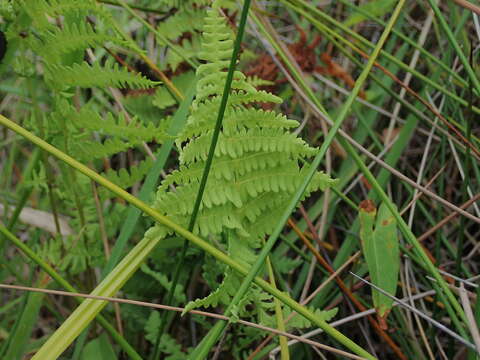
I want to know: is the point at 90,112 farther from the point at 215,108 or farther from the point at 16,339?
the point at 16,339

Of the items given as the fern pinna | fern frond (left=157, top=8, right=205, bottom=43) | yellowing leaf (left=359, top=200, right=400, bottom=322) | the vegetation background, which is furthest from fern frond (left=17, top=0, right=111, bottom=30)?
fern frond (left=157, top=8, right=205, bottom=43)

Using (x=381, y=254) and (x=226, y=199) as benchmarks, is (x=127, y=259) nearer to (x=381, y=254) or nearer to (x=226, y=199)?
(x=226, y=199)

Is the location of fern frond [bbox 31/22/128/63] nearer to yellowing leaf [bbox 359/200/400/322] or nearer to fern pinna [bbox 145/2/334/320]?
fern pinna [bbox 145/2/334/320]

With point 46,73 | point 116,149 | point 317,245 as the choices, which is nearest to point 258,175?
point 116,149

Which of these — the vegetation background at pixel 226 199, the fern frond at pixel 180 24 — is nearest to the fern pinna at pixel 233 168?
the vegetation background at pixel 226 199

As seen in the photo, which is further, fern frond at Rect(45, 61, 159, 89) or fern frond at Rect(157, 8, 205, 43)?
fern frond at Rect(157, 8, 205, 43)

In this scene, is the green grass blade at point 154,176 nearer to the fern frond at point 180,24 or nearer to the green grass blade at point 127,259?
the green grass blade at point 127,259
